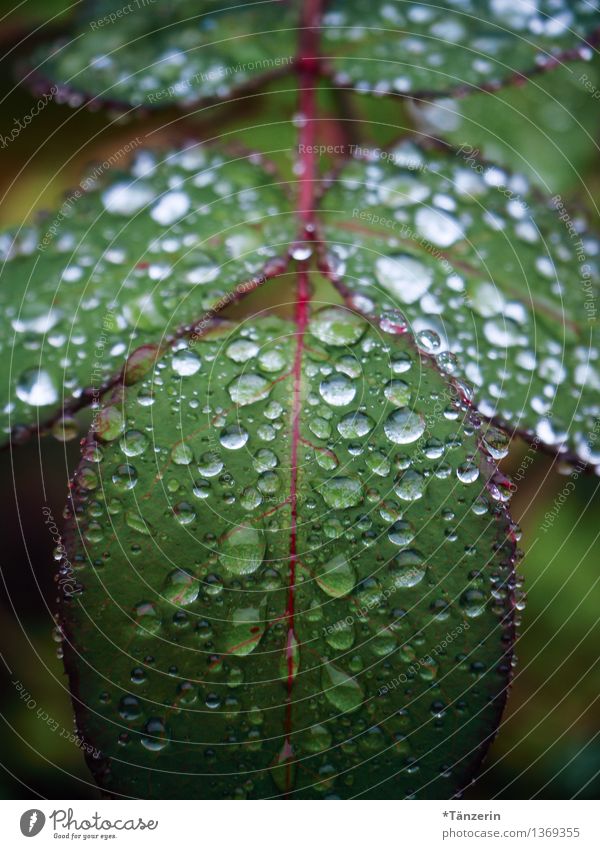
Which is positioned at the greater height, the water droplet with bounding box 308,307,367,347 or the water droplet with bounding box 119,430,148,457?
the water droplet with bounding box 308,307,367,347

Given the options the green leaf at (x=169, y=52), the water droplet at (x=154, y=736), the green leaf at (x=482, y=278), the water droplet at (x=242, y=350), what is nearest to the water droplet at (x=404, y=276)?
the green leaf at (x=482, y=278)

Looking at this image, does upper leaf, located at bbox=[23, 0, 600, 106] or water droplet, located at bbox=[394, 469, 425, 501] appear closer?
water droplet, located at bbox=[394, 469, 425, 501]

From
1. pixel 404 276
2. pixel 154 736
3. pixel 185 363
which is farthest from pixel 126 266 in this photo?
pixel 154 736

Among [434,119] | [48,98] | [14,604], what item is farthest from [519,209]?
[14,604]
